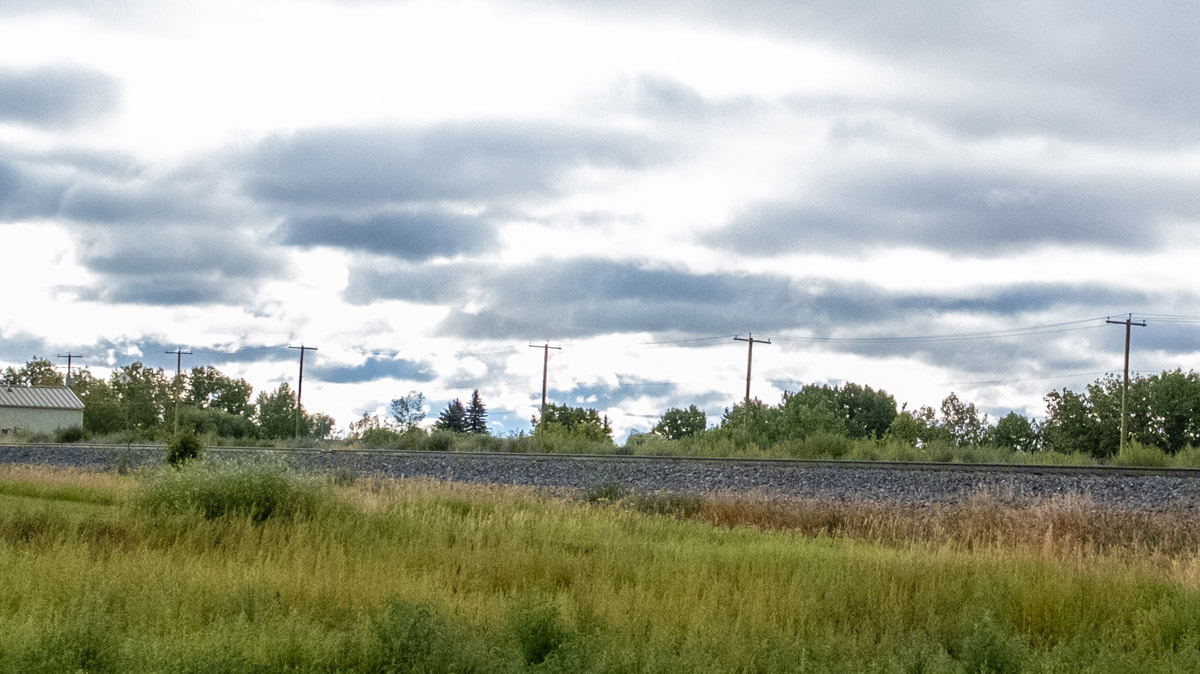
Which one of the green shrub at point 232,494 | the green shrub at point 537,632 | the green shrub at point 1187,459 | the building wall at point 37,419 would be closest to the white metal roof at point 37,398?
the building wall at point 37,419

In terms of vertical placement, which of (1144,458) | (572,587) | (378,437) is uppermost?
(1144,458)

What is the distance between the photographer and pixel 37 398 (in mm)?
102875

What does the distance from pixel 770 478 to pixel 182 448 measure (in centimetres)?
1449

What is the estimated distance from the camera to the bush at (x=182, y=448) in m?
25.9

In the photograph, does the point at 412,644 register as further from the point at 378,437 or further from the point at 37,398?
the point at 37,398

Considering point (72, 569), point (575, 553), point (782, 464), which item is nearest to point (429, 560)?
point (575, 553)

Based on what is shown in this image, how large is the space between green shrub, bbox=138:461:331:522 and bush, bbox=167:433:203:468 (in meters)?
7.38

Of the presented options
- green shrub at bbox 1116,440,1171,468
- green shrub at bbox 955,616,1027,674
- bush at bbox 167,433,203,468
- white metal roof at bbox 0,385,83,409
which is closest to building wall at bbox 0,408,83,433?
white metal roof at bbox 0,385,83,409

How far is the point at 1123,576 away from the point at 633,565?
5.62 m

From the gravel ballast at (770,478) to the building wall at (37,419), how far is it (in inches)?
3012

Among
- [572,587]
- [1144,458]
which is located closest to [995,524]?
[572,587]

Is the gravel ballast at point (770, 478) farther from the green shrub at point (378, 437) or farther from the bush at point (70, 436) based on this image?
the bush at point (70, 436)

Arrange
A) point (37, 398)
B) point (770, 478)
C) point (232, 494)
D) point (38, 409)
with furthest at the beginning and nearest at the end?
1. point (37, 398)
2. point (38, 409)
3. point (770, 478)
4. point (232, 494)

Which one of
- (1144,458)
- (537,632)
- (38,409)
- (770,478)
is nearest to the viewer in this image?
(537,632)
